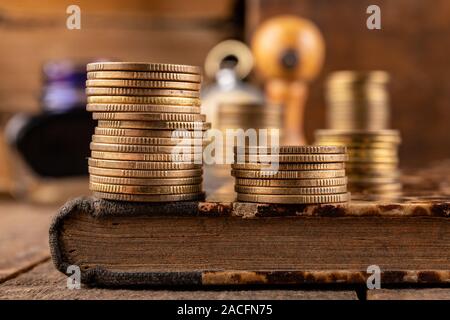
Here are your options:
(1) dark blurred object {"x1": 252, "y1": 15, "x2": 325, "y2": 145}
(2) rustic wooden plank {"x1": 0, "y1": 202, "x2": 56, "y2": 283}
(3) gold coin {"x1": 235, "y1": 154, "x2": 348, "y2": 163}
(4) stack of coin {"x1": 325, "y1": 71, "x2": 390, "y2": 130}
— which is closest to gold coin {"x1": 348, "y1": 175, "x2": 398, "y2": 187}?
(3) gold coin {"x1": 235, "y1": 154, "x2": 348, "y2": 163}

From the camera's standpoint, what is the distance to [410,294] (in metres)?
1.08

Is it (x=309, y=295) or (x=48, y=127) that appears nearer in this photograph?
(x=309, y=295)

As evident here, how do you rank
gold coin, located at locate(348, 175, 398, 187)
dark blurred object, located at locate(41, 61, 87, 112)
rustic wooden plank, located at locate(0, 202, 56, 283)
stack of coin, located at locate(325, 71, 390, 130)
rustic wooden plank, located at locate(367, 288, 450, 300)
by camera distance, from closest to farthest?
1. rustic wooden plank, located at locate(367, 288, 450, 300)
2. rustic wooden plank, located at locate(0, 202, 56, 283)
3. gold coin, located at locate(348, 175, 398, 187)
4. stack of coin, located at locate(325, 71, 390, 130)
5. dark blurred object, located at locate(41, 61, 87, 112)

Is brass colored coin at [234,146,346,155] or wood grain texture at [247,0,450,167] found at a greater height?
wood grain texture at [247,0,450,167]

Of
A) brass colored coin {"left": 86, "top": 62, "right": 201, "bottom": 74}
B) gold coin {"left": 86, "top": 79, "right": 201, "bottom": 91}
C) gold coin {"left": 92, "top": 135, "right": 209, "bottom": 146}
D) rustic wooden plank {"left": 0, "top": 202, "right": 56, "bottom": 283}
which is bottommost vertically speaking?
rustic wooden plank {"left": 0, "top": 202, "right": 56, "bottom": 283}

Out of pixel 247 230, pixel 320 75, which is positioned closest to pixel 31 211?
pixel 320 75

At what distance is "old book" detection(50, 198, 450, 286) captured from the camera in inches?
44.4

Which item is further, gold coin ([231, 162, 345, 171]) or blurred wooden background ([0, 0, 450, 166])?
blurred wooden background ([0, 0, 450, 166])

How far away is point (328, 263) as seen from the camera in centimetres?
115

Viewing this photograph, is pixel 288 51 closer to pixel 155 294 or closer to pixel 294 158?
pixel 294 158

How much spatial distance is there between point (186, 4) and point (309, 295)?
2.90m

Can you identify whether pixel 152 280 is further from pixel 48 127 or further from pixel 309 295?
pixel 48 127

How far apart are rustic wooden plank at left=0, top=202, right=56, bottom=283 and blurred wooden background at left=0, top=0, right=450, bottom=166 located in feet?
4.38

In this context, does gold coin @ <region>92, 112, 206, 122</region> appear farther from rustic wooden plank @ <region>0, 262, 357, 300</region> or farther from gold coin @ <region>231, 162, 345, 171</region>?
rustic wooden plank @ <region>0, 262, 357, 300</region>
